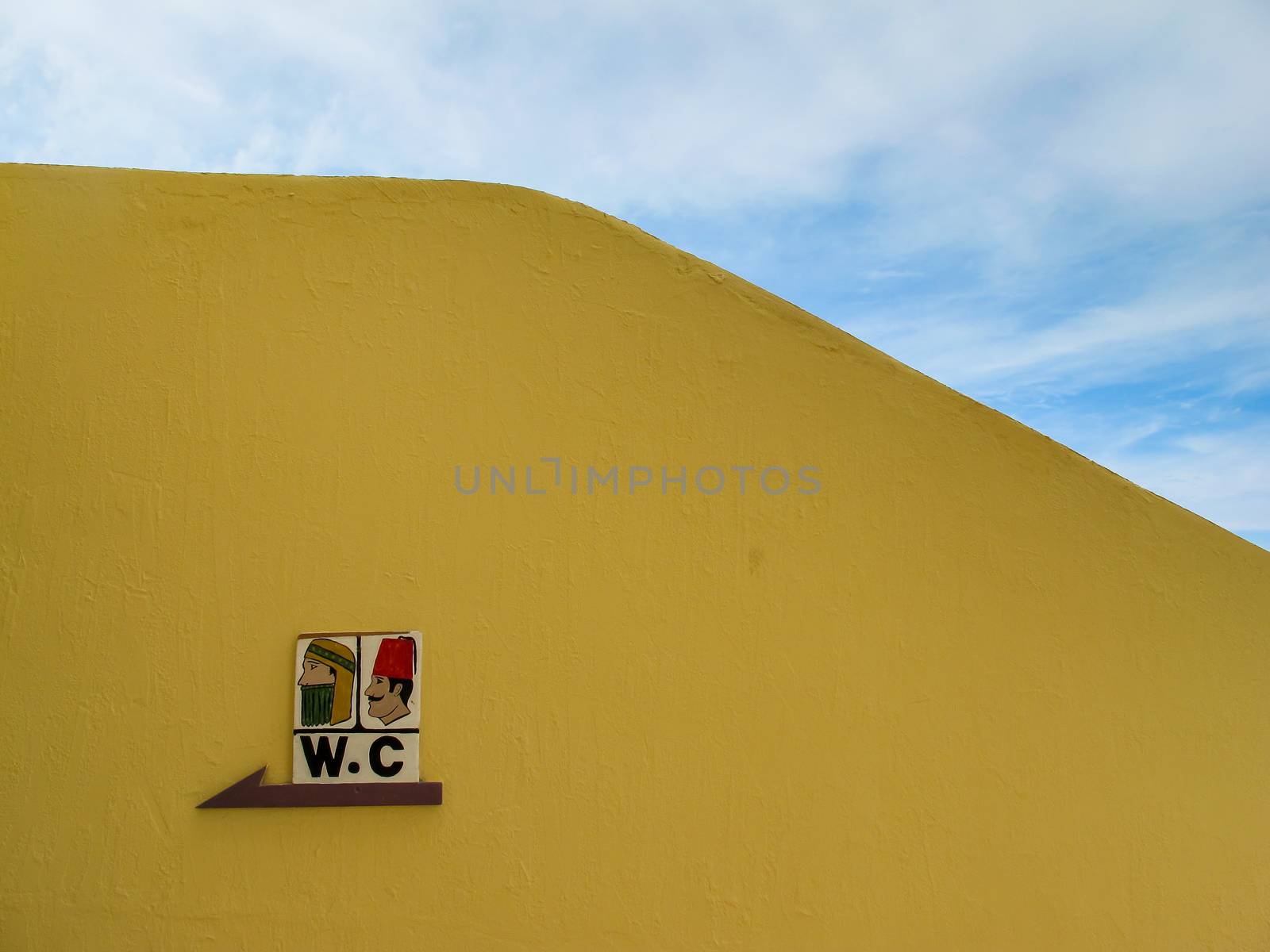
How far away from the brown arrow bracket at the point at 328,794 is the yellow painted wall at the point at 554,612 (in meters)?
0.05

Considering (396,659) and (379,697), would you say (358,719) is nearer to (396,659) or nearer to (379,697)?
(379,697)

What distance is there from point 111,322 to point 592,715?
6.71 feet

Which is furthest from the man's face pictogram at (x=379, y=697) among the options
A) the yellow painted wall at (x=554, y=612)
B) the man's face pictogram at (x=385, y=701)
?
the yellow painted wall at (x=554, y=612)

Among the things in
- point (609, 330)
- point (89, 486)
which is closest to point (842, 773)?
point (609, 330)

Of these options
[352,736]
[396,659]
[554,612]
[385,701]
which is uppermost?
[554,612]

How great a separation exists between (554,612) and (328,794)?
0.88 meters

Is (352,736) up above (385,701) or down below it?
below

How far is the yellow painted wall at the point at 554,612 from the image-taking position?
275cm

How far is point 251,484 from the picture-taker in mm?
2852

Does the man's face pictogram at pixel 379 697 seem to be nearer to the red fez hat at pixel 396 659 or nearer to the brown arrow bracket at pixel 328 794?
the red fez hat at pixel 396 659

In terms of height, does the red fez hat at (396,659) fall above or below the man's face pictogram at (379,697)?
above

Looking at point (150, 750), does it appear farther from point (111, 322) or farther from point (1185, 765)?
point (1185, 765)

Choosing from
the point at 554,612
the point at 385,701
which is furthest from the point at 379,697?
the point at 554,612

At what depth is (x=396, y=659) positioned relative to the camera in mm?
2758
